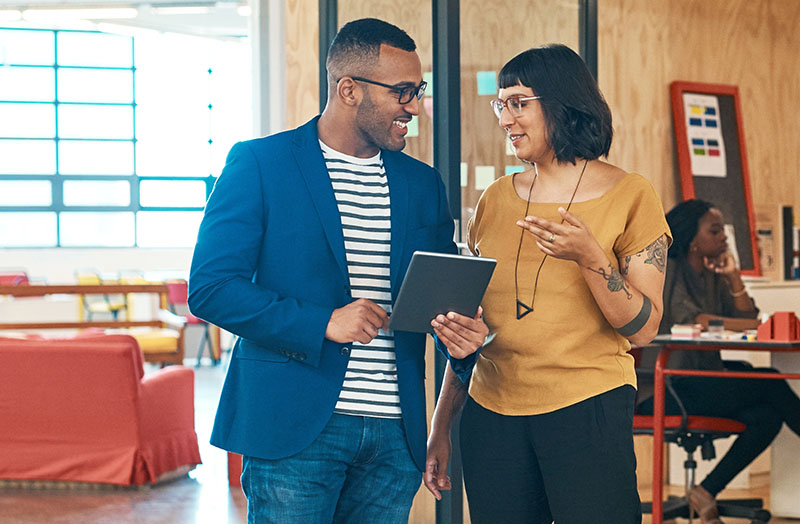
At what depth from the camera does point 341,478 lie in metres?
1.79

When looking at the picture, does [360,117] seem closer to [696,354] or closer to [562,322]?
[562,322]

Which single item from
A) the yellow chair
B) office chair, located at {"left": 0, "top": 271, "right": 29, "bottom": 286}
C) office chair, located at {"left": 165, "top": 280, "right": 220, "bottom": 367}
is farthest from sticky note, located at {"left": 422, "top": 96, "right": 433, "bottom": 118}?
office chair, located at {"left": 0, "top": 271, "right": 29, "bottom": 286}

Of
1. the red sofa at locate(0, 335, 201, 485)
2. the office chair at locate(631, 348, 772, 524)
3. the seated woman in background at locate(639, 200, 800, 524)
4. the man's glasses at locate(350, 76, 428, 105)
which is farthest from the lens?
the red sofa at locate(0, 335, 201, 485)

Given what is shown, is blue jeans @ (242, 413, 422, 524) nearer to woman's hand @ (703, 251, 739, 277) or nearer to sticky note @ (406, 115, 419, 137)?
sticky note @ (406, 115, 419, 137)

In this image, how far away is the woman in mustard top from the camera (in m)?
1.73

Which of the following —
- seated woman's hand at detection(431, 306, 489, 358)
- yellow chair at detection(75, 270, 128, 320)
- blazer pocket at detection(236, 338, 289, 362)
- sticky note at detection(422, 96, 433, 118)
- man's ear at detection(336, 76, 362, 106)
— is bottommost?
yellow chair at detection(75, 270, 128, 320)

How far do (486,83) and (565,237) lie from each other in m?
2.25

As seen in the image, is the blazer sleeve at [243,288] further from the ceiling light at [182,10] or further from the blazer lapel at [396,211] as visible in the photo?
the ceiling light at [182,10]

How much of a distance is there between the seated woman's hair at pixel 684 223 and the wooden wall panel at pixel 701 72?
A: 2.60 feet

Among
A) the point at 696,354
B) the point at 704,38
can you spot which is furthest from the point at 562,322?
the point at 704,38

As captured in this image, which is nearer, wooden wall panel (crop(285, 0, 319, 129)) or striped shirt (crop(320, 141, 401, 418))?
striped shirt (crop(320, 141, 401, 418))

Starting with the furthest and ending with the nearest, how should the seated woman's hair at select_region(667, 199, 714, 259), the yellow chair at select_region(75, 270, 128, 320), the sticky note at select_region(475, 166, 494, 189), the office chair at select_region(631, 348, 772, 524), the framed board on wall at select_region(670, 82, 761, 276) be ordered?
1. the yellow chair at select_region(75, 270, 128, 320)
2. the framed board on wall at select_region(670, 82, 761, 276)
3. the seated woman's hair at select_region(667, 199, 714, 259)
4. the office chair at select_region(631, 348, 772, 524)
5. the sticky note at select_region(475, 166, 494, 189)

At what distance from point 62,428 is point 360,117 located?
12.4 ft

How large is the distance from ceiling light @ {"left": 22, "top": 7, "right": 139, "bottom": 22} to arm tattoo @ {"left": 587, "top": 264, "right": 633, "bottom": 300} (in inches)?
413
